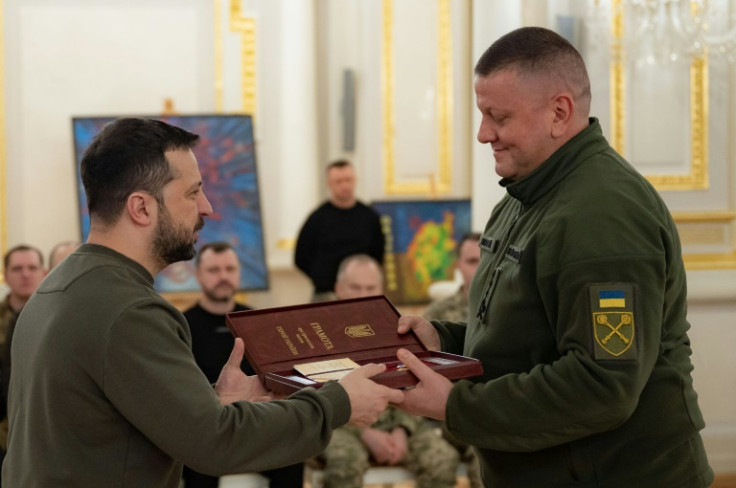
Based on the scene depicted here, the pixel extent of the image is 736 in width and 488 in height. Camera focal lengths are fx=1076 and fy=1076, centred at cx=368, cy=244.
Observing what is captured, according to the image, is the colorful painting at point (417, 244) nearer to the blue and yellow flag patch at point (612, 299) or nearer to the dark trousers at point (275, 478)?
the dark trousers at point (275, 478)

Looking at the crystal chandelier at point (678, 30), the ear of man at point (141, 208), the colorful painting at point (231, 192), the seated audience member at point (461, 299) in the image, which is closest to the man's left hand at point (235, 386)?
the ear of man at point (141, 208)

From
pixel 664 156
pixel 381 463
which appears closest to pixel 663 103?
pixel 664 156

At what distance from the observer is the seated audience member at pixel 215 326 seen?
5.15 meters

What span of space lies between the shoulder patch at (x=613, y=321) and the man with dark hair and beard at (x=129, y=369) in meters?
0.62

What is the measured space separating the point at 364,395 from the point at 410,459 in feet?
9.79

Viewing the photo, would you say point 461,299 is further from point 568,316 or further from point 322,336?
point 568,316

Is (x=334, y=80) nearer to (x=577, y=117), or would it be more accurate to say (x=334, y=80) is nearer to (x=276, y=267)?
(x=276, y=267)

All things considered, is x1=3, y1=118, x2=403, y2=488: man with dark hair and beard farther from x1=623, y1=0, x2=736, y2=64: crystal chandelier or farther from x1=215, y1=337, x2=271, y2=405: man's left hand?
x1=623, y1=0, x2=736, y2=64: crystal chandelier

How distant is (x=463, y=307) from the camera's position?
5.88 meters

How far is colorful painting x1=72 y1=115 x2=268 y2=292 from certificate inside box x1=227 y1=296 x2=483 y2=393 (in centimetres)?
585

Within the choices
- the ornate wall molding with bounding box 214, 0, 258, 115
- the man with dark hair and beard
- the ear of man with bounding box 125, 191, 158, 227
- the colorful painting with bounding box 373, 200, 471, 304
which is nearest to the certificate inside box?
the man with dark hair and beard

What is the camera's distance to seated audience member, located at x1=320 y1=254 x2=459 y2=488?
17.3 ft

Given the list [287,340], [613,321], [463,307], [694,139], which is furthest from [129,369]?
[694,139]

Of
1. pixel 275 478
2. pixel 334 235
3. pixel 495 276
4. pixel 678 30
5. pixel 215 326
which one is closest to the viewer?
pixel 495 276
